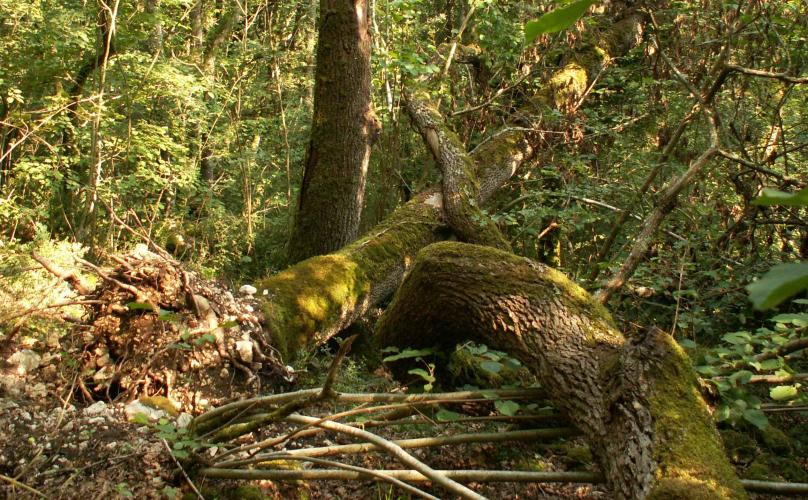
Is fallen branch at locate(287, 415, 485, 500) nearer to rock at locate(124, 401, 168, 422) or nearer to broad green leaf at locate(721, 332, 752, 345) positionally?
rock at locate(124, 401, 168, 422)

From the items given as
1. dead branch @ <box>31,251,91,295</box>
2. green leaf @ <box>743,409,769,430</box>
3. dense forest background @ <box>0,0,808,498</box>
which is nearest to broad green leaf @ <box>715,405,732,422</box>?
green leaf @ <box>743,409,769,430</box>

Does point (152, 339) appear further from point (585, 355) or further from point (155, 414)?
point (585, 355)

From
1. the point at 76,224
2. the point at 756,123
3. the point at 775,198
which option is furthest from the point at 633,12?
the point at 775,198

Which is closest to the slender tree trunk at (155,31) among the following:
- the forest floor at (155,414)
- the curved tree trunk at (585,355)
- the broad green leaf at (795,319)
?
the forest floor at (155,414)

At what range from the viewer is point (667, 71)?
7.68m

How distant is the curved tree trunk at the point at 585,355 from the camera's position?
2.32 metres

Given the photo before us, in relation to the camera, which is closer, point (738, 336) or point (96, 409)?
point (738, 336)

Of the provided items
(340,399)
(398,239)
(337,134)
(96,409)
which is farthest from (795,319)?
(337,134)

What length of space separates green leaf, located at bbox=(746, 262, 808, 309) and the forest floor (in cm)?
254

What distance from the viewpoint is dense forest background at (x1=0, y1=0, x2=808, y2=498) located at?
533 centimetres

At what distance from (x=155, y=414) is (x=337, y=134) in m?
3.34

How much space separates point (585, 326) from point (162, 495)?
215 cm

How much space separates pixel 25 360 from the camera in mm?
3621

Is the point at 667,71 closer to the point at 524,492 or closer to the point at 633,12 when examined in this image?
the point at 633,12
